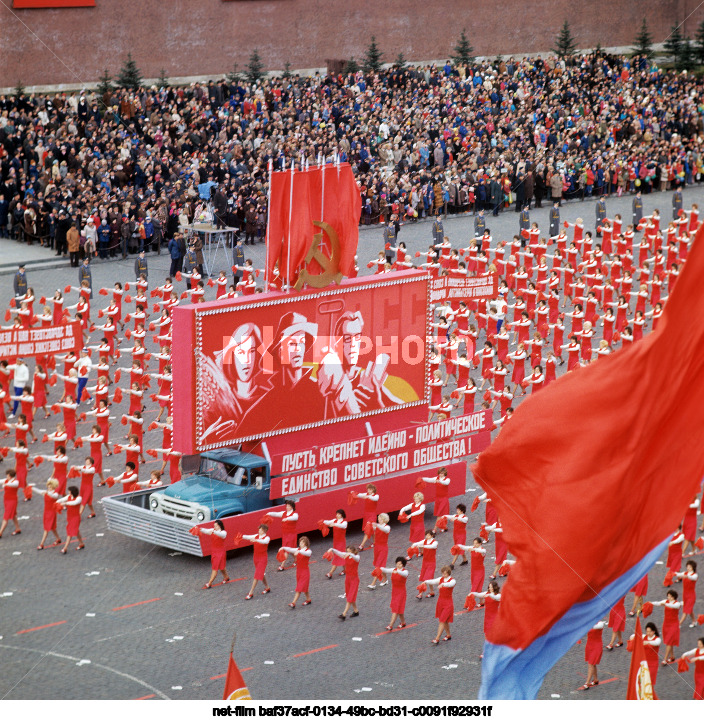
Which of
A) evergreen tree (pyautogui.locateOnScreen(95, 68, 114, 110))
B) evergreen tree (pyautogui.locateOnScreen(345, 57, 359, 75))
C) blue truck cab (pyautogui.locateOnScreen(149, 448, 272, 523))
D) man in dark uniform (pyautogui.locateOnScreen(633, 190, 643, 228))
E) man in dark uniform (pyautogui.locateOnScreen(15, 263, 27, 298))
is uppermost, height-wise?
evergreen tree (pyautogui.locateOnScreen(345, 57, 359, 75))

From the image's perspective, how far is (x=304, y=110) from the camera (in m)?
46.0

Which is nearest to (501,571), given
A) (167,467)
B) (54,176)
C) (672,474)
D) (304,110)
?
(167,467)

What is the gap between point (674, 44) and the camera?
58062 millimetres

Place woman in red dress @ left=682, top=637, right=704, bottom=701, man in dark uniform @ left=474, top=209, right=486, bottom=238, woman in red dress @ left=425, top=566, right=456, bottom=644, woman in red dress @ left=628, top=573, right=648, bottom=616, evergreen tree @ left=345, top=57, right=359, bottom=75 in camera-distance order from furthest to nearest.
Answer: evergreen tree @ left=345, top=57, right=359, bottom=75 < man in dark uniform @ left=474, top=209, right=486, bottom=238 < woman in red dress @ left=628, top=573, right=648, bottom=616 < woman in red dress @ left=425, top=566, right=456, bottom=644 < woman in red dress @ left=682, top=637, right=704, bottom=701

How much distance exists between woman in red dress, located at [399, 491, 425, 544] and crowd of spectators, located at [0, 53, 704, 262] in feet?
58.1

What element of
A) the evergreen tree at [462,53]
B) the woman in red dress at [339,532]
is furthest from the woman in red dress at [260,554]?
the evergreen tree at [462,53]

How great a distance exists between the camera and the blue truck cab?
2133 cm

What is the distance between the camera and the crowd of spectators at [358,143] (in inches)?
1543

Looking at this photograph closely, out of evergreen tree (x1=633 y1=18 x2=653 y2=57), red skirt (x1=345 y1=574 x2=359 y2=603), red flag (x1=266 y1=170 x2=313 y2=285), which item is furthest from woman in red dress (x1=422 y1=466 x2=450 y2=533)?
evergreen tree (x1=633 y1=18 x2=653 y2=57)

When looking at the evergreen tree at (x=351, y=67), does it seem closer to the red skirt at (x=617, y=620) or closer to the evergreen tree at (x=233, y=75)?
the evergreen tree at (x=233, y=75)

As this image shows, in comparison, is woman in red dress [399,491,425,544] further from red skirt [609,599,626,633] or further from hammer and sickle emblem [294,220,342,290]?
red skirt [609,599,626,633]

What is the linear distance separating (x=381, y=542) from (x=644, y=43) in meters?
40.8

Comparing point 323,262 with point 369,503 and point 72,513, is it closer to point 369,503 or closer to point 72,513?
point 369,503

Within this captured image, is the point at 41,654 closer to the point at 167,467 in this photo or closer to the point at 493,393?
the point at 167,467
